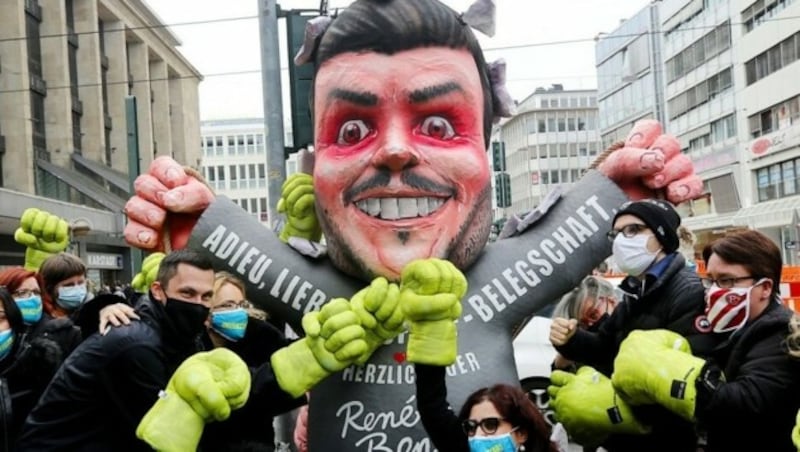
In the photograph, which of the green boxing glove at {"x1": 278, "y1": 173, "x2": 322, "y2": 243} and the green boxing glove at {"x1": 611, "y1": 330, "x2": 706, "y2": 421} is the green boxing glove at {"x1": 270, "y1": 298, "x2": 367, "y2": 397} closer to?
the green boxing glove at {"x1": 611, "y1": 330, "x2": 706, "y2": 421}

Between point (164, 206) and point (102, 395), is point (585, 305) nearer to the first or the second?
point (164, 206)

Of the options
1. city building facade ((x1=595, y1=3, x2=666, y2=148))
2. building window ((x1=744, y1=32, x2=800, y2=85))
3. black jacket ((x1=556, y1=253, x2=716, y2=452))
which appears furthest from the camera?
city building facade ((x1=595, y1=3, x2=666, y2=148))

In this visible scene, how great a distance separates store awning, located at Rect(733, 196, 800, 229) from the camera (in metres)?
28.2

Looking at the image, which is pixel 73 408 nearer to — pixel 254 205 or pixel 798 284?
pixel 798 284

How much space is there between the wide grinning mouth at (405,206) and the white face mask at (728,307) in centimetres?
111

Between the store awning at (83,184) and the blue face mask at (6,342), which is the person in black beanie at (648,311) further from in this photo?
the store awning at (83,184)

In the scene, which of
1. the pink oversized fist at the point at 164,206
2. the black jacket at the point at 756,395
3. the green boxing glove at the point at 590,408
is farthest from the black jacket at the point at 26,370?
the black jacket at the point at 756,395

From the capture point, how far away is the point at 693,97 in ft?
124

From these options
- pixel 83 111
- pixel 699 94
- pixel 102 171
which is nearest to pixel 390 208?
pixel 102 171

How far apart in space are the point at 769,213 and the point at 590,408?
2846 cm

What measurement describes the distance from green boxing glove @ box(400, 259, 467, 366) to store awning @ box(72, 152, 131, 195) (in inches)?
985

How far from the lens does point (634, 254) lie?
3461mm

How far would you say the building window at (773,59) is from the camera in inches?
1104

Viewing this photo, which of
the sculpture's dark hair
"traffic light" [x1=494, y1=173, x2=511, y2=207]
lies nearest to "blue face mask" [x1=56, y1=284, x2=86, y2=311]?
the sculpture's dark hair
